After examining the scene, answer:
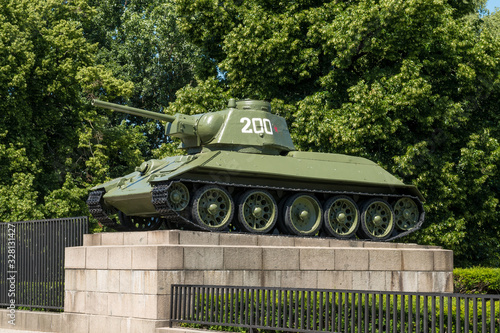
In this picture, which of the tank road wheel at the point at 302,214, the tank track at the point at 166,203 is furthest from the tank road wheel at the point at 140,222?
the tank road wheel at the point at 302,214

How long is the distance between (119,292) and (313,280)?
4054mm

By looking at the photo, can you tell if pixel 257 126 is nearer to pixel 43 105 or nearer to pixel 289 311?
pixel 289 311

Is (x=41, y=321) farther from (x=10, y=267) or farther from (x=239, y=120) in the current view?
(x=239, y=120)

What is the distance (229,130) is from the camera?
18.8m

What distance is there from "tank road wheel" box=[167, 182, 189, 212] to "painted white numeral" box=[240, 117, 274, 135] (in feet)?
9.01

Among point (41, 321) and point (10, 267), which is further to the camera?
point (10, 267)

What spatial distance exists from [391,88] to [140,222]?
10334mm

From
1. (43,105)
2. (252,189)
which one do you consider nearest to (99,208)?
(252,189)

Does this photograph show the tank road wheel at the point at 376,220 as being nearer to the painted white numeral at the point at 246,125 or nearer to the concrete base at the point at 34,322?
the painted white numeral at the point at 246,125

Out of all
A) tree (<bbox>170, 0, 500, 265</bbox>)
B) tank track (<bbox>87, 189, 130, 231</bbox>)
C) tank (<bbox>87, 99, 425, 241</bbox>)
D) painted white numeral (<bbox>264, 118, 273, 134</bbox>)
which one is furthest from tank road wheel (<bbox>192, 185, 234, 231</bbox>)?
tree (<bbox>170, 0, 500, 265</bbox>)

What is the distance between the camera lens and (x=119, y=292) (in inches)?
606

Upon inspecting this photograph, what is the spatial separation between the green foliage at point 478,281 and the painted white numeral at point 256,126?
6.21 m

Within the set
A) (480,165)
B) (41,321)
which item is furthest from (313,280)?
(480,165)

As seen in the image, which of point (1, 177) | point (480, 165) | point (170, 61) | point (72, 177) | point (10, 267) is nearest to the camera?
point (10, 267)
